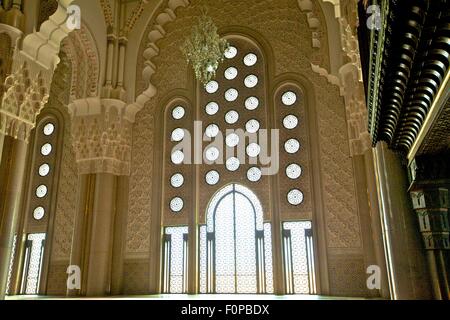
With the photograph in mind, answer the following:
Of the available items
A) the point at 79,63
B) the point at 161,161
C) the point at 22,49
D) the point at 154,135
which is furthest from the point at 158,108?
the point at 22,49

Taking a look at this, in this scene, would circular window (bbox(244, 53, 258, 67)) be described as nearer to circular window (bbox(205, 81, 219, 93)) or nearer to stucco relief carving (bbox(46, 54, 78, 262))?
circular window (bbox(205, 81, 219, 93))

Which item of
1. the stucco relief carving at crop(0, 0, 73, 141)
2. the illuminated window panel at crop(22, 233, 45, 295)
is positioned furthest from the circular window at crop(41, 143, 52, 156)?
the stucco relief carving at crop(0, 0, 73, 141)

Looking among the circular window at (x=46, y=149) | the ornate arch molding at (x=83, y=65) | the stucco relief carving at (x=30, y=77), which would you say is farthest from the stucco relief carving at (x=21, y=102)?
the circular window at (x=46, y=149)

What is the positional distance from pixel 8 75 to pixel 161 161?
169 inches

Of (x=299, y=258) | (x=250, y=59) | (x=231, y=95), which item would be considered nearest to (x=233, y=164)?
(x=231, y=95)

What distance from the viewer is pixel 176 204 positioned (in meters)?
9.58

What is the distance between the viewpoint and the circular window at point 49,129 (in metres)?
11.4

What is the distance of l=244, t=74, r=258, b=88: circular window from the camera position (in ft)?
32.4

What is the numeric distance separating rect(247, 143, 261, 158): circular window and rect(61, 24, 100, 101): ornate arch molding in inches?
160

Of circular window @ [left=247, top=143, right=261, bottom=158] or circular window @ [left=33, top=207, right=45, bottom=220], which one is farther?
circular window @ [left=33, top=207, right=45, bottom=220]

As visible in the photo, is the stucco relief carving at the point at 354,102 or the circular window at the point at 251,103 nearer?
the stucco relief carving at the point at 354,102

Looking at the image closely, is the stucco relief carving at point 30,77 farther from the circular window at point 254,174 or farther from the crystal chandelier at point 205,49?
the circular window at point 254,174

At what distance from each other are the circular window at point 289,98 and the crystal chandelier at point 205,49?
2190 millimetres

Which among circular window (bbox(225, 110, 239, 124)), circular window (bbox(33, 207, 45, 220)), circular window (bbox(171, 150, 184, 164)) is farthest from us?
circular window (bbox(33, 207, 45, 220))
